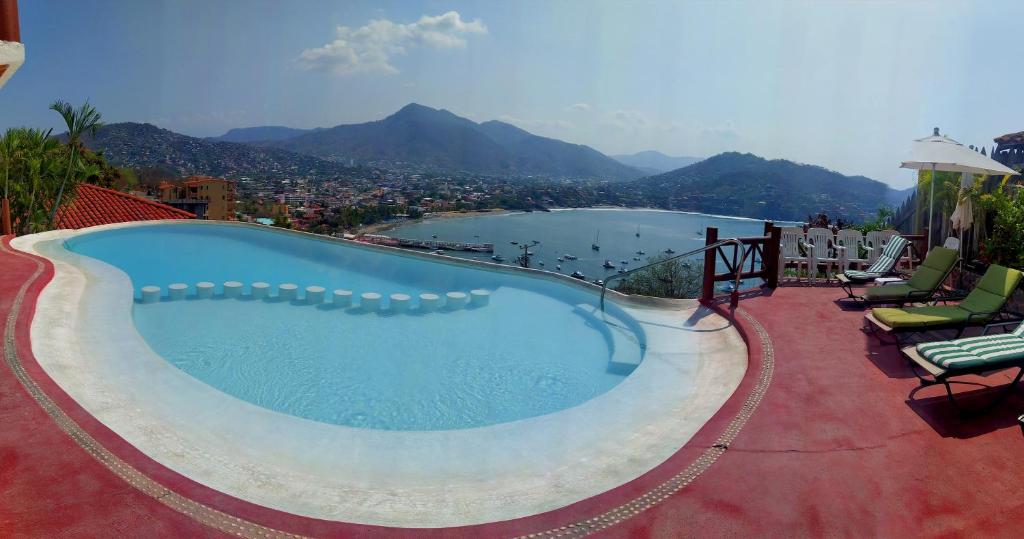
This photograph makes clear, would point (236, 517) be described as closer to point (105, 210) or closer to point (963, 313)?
point (963, 313)

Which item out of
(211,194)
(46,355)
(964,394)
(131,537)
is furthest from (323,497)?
(211,194)

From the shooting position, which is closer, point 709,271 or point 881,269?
point 709,271

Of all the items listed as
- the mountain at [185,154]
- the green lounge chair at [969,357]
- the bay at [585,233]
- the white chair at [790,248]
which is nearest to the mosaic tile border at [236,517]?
the green lounge chair at [969,357]

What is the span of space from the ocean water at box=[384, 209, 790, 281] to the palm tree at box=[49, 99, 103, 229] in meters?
37.3

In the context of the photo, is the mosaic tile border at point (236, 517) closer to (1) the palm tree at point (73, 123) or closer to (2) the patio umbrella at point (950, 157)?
(2) the patio umbrella at point (950, 157)

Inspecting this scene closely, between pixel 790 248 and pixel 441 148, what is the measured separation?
124m

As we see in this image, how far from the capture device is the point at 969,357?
384cm

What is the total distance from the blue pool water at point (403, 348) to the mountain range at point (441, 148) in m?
104

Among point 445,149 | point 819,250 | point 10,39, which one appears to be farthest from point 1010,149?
point 445,149

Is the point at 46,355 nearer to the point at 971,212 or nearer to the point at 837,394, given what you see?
the point at 837,394

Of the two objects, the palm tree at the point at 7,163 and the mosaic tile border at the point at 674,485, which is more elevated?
the palm tree at the point at 7,163

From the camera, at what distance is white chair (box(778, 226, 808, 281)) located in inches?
321

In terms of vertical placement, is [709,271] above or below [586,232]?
above

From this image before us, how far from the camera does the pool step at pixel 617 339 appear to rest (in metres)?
6.00
